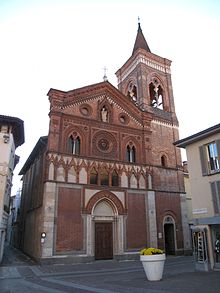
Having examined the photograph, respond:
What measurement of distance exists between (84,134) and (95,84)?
512cm

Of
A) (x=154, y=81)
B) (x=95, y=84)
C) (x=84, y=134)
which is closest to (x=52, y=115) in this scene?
(x=84, y=134)

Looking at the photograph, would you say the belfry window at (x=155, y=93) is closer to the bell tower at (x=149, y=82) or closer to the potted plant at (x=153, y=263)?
the bell tower at (x=149, y=82)

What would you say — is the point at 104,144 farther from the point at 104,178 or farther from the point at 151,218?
the point at 151,218

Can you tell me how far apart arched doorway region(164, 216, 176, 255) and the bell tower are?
10626mm

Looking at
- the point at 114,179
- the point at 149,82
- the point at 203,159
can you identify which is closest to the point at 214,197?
the point at 203,159

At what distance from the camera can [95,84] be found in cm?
2434

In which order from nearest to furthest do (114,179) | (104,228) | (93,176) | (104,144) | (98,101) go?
(104,228), (93,176), (114,179), (104,144), (98,101)

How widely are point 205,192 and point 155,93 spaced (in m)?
17.1

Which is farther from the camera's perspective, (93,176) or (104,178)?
(104,178)

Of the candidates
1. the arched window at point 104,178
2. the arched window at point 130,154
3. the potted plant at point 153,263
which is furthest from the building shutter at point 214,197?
the arched window at point 130,154

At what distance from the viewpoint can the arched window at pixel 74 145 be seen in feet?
70.4

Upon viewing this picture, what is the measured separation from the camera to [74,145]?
854 inches

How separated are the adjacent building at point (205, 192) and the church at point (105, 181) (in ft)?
23.8

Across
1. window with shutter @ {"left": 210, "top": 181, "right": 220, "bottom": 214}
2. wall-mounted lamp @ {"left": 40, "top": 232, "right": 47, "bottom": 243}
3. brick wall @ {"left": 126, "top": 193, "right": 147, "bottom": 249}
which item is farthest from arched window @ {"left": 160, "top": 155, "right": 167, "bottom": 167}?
wall-mounted lamp @ {"left": 40, "top": 232, "right": 47, "bottom": 243}
